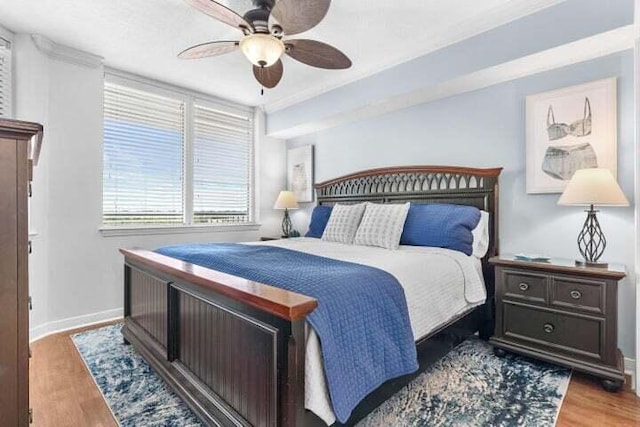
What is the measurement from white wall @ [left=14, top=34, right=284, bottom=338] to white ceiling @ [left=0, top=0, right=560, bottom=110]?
346mm

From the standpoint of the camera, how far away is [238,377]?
5.02ft

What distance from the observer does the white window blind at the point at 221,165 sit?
427 cm

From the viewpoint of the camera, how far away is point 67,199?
317 centimetres

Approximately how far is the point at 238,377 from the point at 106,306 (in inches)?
104

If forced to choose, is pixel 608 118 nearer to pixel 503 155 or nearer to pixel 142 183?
pixel 503 155

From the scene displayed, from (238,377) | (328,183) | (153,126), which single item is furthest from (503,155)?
(153,126)

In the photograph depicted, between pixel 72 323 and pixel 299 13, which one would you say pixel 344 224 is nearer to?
pixel 299 13

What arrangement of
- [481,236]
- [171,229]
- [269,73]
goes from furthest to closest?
1. [171,229]
2. [481,236]
3. [269,73]

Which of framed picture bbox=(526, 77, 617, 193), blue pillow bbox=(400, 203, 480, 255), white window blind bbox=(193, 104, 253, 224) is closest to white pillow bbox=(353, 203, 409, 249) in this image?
blue pillow bbox=(400, 203, 480, 255)

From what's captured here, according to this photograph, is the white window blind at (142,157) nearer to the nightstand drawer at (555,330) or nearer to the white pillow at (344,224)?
the white pillow at (344,224)

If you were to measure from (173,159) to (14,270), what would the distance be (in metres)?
3.19

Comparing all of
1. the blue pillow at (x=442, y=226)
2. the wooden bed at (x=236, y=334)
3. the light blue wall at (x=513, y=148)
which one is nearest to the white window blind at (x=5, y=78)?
the wooden bed at (x=236, y=334)

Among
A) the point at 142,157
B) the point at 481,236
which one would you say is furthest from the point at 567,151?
the point at 142,157

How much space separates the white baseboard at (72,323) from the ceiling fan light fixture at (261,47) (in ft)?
9.76
